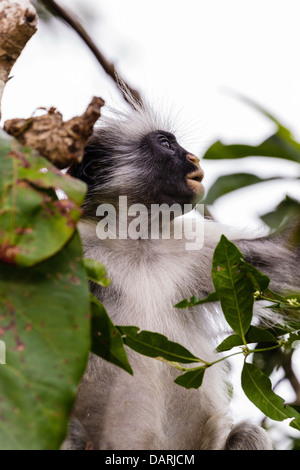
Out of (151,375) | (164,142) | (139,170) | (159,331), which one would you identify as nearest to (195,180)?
(139,170)

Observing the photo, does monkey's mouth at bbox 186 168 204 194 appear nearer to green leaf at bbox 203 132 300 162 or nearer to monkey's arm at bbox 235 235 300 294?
monkey's arm at bbox 235 235 300 294

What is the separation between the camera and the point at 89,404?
2986 millimetres

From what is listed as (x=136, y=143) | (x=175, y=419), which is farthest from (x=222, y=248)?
(x=136, y=143)

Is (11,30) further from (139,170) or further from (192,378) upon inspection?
(139,170)

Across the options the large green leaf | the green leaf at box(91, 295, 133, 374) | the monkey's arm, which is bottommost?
the monkey's arm

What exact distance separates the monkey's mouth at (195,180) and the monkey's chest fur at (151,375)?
0.39 metres

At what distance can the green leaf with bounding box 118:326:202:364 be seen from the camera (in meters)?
2.14

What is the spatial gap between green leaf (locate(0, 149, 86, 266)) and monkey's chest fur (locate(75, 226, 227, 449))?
167 centimetres

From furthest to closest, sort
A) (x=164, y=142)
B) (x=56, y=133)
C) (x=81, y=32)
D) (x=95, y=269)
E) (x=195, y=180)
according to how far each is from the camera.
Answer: (x=81, y=32)
(x=164, y=142)
(x=195, y=180)
(x=95, y=269)
(x=56, y=133)

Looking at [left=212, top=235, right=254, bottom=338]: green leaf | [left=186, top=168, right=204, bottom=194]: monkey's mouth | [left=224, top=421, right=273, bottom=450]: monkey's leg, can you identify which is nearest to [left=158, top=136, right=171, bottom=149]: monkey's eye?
[left=186, top=168, right=204, bottom=194]: monkey's mouth

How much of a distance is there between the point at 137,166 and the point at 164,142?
0.28 m

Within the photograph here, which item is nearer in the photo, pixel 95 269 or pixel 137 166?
pixel 95 269

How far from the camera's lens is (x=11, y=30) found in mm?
2219

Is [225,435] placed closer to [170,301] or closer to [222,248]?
[170,301]
